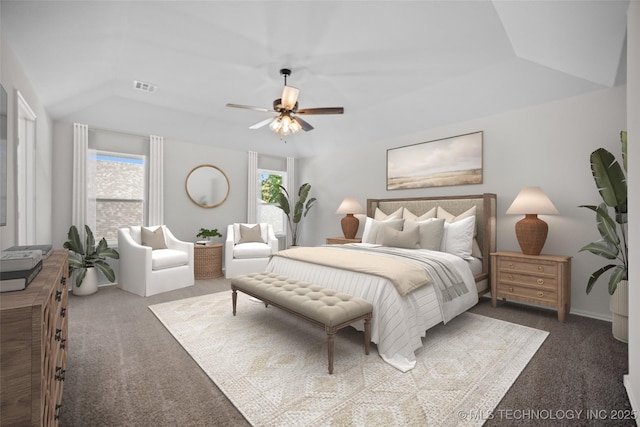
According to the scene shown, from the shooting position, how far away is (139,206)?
514 cm

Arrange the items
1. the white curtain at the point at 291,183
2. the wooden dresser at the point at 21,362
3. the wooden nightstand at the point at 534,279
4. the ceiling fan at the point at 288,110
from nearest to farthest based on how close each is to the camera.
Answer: the wooden dresser at the point at 21,362 < the wooden nightstand at the point at 534,279 < the ceiling fan at the point at 288,110 < the white curtain at the point at 291,183

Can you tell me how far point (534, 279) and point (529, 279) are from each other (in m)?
0.05

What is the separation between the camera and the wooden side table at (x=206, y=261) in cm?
509

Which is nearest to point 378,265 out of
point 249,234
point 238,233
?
point 249,234

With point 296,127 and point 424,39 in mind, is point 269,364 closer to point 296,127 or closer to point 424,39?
point 296,127

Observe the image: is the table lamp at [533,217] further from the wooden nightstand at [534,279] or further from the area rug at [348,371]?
the area rug at [348,371]

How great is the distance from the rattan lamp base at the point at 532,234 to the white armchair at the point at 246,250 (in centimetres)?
365

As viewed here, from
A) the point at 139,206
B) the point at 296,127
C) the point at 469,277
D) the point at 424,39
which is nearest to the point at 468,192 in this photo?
the point at 469,277

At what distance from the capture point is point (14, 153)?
253 cm

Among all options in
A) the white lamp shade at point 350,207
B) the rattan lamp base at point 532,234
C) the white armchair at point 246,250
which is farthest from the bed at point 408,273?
the white armchair at point 246,250

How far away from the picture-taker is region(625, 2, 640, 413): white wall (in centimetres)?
168

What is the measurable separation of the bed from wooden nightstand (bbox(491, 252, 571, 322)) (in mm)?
211

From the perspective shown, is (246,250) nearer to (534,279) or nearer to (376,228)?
(376,228)

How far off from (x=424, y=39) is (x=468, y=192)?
229cm
